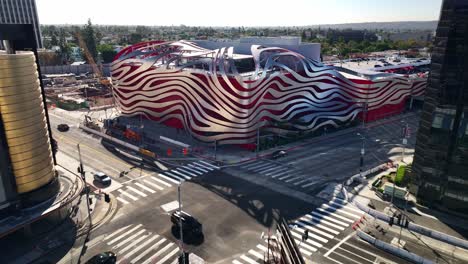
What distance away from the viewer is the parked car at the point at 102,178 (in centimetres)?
5300

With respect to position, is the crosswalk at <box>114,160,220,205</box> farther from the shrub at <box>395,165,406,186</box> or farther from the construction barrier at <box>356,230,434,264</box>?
the shrub at <box>395,165,406,186</box>

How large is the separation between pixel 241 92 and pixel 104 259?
39.4 meters

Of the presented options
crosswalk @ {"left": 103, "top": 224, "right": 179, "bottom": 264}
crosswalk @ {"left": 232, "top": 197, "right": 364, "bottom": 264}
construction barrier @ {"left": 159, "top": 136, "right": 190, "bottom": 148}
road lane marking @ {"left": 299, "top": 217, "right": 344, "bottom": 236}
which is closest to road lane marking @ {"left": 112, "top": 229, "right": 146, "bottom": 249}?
crosswalk @ {"left": 103, "top": 224, "right": 179, "bottom": 264}

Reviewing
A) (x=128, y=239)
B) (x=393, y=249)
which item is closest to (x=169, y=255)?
(x=128, y=239)

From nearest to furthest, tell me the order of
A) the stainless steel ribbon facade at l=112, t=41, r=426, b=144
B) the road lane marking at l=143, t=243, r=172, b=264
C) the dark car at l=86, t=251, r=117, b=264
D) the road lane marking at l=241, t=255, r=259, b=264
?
the dark car at l=86, t=251, r=117, b=264, the road lane marking at l=241, t=255, r=259, b=264, the road lane marking at l=143, t=243, r=172, b=264, the stainless steel ribbon facade at l=112, t=41, r=426, b=144

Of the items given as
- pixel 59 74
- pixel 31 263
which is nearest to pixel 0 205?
pixel 31 263

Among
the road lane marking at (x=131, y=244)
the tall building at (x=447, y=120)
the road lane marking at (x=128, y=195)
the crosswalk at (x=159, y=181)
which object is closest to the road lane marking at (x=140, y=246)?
the road lane marking at (x=131, y=244)

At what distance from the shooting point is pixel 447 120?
139 ft

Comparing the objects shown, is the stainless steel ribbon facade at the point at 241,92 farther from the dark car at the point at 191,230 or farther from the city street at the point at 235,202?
the dark car at the point at 191,230

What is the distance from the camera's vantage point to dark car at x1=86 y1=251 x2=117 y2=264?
112 feet

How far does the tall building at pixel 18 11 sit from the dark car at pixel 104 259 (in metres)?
186

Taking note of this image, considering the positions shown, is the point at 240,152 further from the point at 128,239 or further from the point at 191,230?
the point at 128,239

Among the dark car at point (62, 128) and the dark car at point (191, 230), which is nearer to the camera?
the dark car at point (191, 230)

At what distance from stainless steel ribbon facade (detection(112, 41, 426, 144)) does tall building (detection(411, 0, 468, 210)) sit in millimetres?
30980
